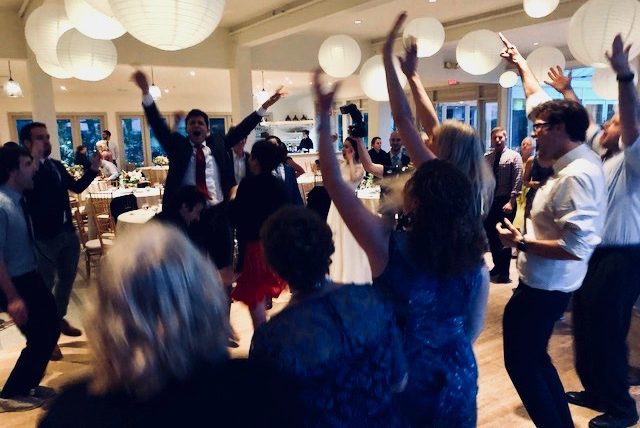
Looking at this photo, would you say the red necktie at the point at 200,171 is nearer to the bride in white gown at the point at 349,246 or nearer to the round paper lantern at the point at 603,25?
the bride in white gown at the point at 349,246

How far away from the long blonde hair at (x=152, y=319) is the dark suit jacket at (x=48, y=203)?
2580 millimetres

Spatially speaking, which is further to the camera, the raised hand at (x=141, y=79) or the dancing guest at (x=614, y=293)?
the raised hand at (x=141, y=79)

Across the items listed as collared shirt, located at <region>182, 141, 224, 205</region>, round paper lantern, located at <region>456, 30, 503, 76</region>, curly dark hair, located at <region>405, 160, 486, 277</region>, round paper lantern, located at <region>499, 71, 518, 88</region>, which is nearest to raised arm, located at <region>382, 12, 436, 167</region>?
curly dark hair, located at <region>405, 160, 486, 277</region>

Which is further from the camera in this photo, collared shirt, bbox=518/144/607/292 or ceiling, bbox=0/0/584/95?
ceiling, bbox=0/0/584/95

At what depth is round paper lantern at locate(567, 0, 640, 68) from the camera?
3.21m

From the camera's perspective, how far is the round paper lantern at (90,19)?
335 centimetres

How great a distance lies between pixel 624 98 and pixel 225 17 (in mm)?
7146

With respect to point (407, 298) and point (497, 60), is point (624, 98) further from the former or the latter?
point (497, 60)

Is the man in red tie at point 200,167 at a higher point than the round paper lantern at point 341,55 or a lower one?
lower

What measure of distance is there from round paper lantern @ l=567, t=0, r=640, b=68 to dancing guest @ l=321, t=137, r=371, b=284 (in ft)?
5.82

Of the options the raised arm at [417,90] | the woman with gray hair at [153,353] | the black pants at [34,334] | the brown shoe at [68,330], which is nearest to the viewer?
the woman with gray hair at [153,353]

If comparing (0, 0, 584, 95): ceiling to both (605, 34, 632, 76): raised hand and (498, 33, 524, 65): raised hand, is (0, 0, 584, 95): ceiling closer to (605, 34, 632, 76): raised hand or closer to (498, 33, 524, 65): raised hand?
(498, 33, 524, 65): raised hand

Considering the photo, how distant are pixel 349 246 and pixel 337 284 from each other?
112 inches

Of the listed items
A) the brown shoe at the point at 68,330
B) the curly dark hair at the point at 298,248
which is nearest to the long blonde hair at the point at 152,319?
the curly dark hair at the point at 298,248
